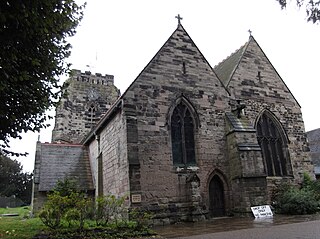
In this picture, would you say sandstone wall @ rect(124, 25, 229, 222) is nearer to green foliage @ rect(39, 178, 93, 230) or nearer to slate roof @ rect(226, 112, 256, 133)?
slate roof @ rect(226, 112, 256, 133)

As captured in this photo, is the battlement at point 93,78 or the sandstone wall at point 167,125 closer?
the sandstone wall at point 167,125

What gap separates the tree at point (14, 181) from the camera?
4825 centimetres

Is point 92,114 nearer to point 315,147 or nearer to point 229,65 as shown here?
point 229,65

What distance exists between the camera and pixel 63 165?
63.2 ft

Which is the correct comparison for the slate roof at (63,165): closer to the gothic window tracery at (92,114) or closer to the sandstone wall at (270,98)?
the gothic window tracery at (92,114)

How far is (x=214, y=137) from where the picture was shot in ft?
48.3

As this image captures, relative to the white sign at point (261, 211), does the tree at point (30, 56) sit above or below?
above

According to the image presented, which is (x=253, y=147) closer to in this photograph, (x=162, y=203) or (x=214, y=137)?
(x=214, y=137)

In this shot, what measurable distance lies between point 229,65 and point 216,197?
30.0ft

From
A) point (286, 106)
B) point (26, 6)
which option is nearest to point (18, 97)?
point (26, 6)

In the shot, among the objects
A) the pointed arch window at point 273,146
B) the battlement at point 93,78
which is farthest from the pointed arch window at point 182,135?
the battlement at point 93,78

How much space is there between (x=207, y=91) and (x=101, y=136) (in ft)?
21.8

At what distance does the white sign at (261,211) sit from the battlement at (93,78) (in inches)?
914

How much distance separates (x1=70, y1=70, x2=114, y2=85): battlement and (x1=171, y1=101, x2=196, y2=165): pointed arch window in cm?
1881
